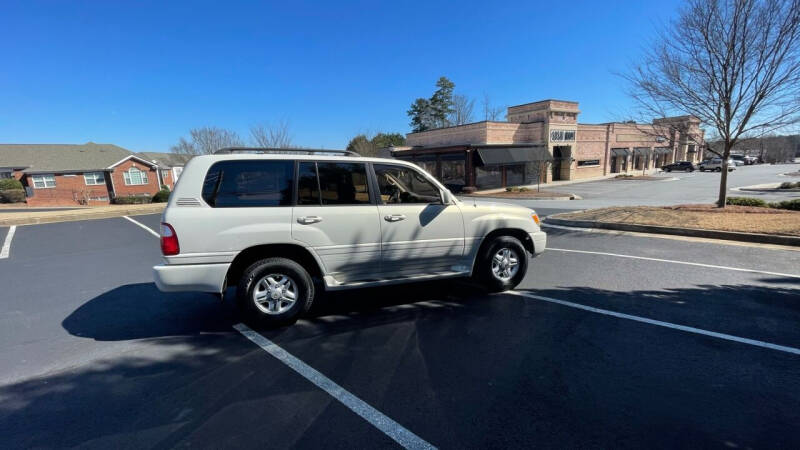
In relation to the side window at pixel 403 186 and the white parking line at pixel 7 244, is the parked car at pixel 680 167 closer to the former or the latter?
the side window at pixel 403 186

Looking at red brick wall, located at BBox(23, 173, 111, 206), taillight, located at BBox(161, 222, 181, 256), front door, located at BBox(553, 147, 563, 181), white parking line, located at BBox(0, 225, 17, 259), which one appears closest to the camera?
taillight, located at BBox(161, 222, 181, 256)

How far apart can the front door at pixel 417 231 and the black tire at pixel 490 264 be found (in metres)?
0.30

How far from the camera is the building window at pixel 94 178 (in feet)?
110

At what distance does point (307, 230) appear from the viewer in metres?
3.88

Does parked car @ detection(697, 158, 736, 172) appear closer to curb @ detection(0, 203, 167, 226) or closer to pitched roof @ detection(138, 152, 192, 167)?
curb @ detection(0, 203, 167, 226)

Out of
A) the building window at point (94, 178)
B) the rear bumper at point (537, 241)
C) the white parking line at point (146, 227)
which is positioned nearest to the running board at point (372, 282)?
the rear bumper at point (537, 241)

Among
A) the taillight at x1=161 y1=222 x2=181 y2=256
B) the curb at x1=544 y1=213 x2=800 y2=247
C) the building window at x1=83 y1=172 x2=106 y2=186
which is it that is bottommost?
the curb at x1=544 y1=213 x2=800 y2=247

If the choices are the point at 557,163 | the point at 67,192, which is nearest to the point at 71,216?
the point at 67,192

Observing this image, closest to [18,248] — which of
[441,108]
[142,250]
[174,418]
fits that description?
[142,250]

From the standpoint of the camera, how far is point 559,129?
32.6 m

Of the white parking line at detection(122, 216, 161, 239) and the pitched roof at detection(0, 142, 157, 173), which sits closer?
the white parking line at detection(122, 216, 161, 239)

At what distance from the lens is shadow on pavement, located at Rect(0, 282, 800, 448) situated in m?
2.34

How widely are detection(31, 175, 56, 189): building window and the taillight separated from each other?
1644 inches

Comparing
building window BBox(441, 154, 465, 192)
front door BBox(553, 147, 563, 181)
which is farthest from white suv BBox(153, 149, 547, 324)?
front door BBox(553, 147, 563, 181)
